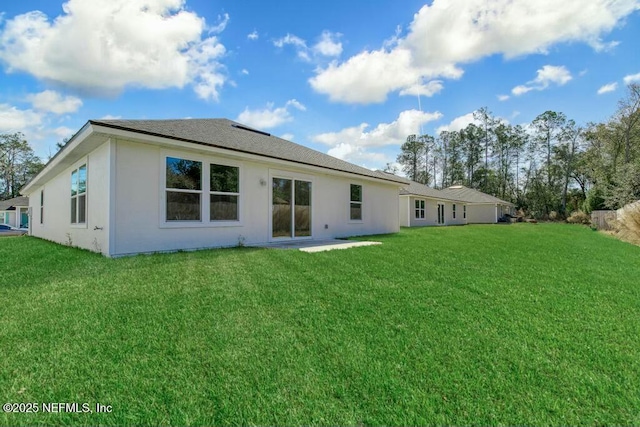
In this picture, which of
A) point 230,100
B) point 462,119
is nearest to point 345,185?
point 230,100

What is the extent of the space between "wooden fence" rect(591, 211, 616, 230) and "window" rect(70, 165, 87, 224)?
2503 cm

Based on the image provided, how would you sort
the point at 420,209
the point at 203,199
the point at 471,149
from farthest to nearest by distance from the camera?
the point at 471,149 < the point at 420,209 < the point at 203,199

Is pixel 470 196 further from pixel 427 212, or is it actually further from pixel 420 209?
pixel 420 209

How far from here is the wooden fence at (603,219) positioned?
1806 centimetres

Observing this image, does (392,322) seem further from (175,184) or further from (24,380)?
(175,184)

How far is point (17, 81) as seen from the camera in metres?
12.4

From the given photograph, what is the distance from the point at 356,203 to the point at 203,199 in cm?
680

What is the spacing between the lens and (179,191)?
7.46 meters

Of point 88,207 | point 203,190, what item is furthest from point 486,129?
point 88,207

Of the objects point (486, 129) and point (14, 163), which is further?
point (486, 129)

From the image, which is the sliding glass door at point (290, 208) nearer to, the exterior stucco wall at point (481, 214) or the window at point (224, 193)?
the window at point (224, 193)

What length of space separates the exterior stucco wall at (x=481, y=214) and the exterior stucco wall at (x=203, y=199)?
27.5 metres

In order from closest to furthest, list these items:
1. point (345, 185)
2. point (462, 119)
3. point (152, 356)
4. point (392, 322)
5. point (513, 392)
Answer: point (513, 392), point (152, 356), point (392, 322), point (345, 185), point (462, 119)

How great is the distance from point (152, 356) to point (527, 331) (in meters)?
3.35
